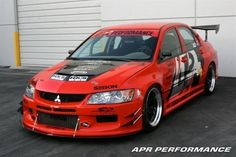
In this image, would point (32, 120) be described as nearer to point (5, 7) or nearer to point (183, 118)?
point (183, 118)

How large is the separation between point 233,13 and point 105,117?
20.1ft

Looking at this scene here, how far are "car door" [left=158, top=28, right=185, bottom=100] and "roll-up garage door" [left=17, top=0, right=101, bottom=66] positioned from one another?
6607mm

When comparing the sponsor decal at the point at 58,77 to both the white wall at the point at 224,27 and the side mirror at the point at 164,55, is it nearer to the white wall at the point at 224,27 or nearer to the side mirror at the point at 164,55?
the side mirror at the point at 164,55

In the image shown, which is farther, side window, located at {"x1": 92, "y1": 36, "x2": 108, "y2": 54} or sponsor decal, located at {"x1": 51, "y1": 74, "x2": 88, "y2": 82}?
side window, located at {"x1": 92, "y1": 36, "x2": 108, "y2": 54}

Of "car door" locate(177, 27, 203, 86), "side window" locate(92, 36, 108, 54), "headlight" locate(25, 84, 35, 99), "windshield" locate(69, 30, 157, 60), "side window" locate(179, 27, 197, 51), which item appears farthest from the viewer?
"side window" locate(179, 27, 197, 51)

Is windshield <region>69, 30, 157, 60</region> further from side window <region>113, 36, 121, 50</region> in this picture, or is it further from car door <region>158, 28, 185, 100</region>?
car door <region>158, 28, 185, 100</region>

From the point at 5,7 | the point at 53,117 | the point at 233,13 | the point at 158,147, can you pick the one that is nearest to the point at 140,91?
the point at 158,147

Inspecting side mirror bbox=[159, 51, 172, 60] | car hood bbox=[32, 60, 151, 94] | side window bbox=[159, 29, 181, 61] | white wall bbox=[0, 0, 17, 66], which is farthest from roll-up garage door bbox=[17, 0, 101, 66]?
car hood bbox=[32, 60, 151, 94]

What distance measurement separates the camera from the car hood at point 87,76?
220 inches

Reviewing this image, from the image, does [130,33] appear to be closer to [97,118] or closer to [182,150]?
[97,118]

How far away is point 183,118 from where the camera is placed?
6750 mm

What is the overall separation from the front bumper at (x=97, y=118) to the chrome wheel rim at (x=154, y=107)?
353mm

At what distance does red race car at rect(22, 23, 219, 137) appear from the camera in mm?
5512

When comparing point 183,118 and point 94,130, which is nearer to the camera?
point 94,130
